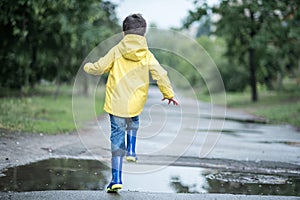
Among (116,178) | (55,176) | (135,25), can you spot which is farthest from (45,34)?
(116,178)

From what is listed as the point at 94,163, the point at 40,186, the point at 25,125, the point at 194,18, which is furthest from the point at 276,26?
the point at 40,186

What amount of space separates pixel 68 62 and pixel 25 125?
64.8ft

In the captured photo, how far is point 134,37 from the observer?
20.0ft

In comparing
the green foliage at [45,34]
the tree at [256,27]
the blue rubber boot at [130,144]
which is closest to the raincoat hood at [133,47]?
the blue rubber boot at [130,144]

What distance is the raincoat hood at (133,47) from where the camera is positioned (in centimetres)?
598

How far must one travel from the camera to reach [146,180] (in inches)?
278

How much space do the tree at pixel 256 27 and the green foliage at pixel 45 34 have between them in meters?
6.01

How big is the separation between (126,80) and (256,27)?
1050 inches

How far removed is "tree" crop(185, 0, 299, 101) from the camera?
2566 centimetres

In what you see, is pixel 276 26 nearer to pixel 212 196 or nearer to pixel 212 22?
pixel 212 22

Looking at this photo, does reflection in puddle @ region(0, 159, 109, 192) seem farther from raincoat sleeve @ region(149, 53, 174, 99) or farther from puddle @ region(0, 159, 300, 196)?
raincoat sleeve @ region(149, 53, 174, 99)

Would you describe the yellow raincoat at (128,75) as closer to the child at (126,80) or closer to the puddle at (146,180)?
the child at (126,80)

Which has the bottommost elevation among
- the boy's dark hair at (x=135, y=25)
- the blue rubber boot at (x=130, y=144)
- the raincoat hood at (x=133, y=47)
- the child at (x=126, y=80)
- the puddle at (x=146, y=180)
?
the puddle at (x=146, y=180)

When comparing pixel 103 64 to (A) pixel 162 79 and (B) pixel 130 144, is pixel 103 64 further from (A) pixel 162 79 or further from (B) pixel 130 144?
(B) pixel 130 144
